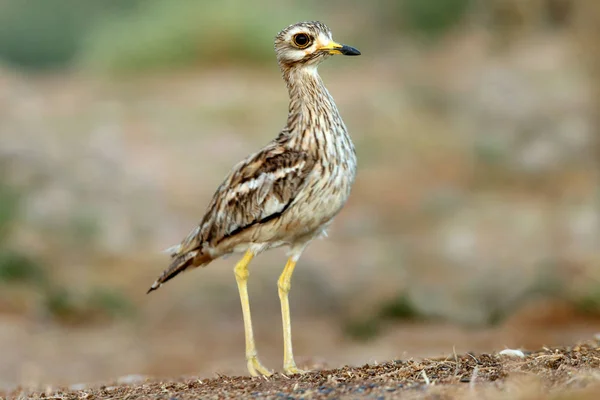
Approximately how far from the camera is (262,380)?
244 inches

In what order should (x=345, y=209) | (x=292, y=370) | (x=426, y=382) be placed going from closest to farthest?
(x=426, y=382), (x=292, y=370), (x=345, y=209)

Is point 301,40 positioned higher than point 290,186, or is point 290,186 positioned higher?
point 301,40

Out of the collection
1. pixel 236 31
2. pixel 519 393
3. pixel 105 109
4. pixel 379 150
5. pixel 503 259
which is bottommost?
pixel 519 393

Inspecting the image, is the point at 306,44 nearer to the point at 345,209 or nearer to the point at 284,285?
the point at 284,285

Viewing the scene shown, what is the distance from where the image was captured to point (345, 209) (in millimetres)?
17750

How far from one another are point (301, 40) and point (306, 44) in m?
0.05

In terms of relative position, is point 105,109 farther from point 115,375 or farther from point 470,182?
point 115,375

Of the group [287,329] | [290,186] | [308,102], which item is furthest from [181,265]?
[308,102]

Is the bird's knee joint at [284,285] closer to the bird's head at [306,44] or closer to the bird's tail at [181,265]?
the bird's tail at [181,265]

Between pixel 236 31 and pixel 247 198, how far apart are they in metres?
16.8

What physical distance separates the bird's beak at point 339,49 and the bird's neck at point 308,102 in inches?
8.2

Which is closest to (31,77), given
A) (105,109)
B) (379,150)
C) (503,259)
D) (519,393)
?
(105,109)

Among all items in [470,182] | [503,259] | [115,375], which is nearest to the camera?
[115,375]

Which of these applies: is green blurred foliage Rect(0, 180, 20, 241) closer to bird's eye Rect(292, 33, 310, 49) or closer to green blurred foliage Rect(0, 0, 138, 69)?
bird's eye Rect(292, 33, 310, 49)
